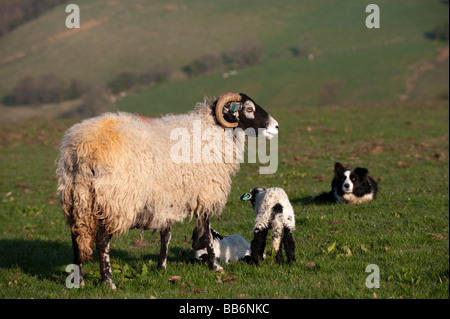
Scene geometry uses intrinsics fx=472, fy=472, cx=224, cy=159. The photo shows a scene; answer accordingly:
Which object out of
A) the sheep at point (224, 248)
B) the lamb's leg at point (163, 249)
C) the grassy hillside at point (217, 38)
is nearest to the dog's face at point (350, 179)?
the sheep at point (224, 248)

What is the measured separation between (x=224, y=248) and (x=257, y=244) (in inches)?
36.0

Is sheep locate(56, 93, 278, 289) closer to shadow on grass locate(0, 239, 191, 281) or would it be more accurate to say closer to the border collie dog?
shadow on grass locate(0, 239, 191, 281)

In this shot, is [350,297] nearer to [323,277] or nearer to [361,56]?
[323,277]

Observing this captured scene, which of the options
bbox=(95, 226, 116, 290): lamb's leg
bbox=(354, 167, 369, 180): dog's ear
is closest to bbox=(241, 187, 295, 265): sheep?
bbox=(95, 226, 116, 290): lamb's leg

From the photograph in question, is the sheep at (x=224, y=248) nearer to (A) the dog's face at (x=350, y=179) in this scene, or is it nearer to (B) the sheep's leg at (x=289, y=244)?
(B) the sheep's leg at (x=289, y=244)

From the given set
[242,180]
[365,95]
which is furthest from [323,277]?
[365,95]

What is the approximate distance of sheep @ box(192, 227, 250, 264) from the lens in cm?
867

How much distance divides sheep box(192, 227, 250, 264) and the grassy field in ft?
1.21

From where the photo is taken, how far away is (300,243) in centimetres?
946

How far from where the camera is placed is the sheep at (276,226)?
801 centimetres

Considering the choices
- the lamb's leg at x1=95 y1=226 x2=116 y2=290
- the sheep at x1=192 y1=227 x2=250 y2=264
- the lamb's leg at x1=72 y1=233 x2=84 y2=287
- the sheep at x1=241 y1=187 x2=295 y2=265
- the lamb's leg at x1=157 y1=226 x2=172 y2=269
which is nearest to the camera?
the lamb's leg at x1=95 y1=226 x2=116 y2=290

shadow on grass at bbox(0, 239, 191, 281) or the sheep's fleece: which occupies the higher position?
the sheep's fleece

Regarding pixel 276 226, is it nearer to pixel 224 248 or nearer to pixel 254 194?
pixel 254 194

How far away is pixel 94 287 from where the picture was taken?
732 centimetres
